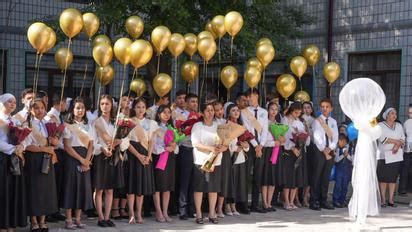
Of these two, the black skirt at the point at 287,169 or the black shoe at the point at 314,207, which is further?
the black shoe at the point at 314,207

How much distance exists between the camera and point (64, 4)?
13.2m

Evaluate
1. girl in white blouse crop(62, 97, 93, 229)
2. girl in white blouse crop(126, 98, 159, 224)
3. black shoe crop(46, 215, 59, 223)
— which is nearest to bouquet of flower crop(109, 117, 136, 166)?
girl in white blouse crop(126, 98, 159, 224)

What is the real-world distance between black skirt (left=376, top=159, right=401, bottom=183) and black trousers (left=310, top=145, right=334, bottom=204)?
1.06m

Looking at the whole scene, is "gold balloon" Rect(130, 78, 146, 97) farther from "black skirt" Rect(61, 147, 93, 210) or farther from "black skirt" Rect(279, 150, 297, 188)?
"black skirt" Rect(279, 150, 297, 188)

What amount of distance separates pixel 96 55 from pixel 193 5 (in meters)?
2.67

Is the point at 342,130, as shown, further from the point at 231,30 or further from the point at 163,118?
the point at 163,118

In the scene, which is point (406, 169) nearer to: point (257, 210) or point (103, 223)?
point (257, 210)

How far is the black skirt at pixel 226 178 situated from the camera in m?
7.75

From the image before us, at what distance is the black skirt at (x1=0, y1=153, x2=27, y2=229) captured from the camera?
249 inches

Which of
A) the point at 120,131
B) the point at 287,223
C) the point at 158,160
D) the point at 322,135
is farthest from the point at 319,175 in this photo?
the point at 120,131

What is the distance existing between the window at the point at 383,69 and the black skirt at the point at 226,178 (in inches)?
233

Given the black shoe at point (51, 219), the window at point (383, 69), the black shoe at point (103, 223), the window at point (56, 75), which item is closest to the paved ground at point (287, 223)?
the black shoe at point (103, 223)

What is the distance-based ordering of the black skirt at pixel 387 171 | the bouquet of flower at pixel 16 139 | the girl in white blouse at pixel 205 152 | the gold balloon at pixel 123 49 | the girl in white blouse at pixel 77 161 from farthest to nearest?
1. the black skirt at pixel 387 171
2. the girl in white blouse at pixel 205 152
3. the gold balloon at pixel 123 49
4. the girl in white blouse at pixel 77 161
5. the bouquet of flower at pixel 16 139

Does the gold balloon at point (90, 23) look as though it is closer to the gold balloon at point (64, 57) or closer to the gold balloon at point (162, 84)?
the gold balloon at point (64, 57)
